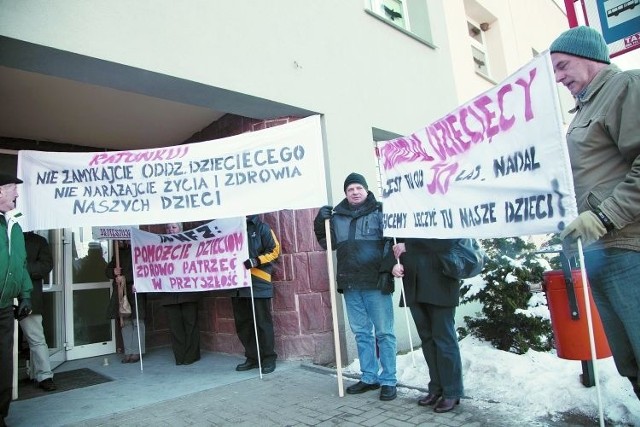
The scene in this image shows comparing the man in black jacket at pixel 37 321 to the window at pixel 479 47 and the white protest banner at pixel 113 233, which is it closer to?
the white protest banner at pixel 113 233

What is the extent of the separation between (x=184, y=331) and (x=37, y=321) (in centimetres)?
171

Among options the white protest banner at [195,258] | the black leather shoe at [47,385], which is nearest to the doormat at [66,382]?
the black leather shoe at [47,385]

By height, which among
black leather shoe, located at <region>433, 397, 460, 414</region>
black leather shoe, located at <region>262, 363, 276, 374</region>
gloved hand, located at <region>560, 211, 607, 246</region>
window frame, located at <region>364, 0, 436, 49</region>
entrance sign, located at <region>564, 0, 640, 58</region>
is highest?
window frame, located at <region>364, 0, 436, 49</region>

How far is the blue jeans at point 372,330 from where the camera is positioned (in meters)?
3.84

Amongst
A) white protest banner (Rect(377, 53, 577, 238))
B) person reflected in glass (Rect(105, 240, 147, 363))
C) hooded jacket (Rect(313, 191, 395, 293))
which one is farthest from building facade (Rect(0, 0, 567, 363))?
white protest banner (Rect(377, 53, 577, 238))

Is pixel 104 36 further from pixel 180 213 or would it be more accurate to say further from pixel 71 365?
pixel 71 365

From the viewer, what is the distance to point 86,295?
659 centimetres

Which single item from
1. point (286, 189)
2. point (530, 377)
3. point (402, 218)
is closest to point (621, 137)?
point (402, 218)

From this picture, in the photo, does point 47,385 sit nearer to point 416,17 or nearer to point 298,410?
point 298,410

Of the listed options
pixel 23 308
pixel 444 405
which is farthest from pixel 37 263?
pixel 444 405

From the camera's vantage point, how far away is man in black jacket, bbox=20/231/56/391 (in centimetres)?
487

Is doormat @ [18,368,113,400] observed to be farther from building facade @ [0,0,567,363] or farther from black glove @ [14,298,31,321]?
Answer: black glove @ [14,298,31,321]

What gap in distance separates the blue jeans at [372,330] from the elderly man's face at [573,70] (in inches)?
89.2

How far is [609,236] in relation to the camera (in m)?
2.12
